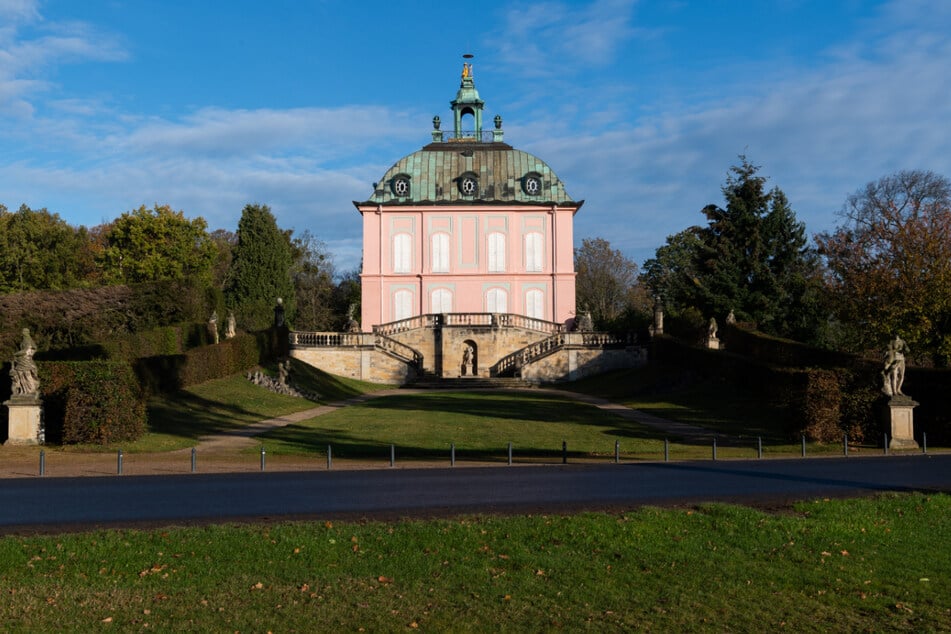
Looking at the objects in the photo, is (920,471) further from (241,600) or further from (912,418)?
(241,600)

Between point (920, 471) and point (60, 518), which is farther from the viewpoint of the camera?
point (920, 471)

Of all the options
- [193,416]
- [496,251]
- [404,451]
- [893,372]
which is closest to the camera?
[404,451]

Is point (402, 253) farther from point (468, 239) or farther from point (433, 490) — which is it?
point (433, 490)

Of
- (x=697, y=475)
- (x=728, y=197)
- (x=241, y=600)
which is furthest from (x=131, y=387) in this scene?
(x=728, y=197)

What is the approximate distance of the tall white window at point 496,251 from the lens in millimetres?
64375

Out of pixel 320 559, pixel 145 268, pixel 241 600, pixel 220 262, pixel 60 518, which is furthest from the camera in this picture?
pixel 220 262

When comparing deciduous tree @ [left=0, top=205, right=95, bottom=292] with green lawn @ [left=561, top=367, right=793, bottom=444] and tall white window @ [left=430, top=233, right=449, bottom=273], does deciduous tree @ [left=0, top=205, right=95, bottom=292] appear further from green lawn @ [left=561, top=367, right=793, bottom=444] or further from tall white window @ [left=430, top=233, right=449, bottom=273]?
green lawn @ [left=561, top=367, right=793, bottom=444]

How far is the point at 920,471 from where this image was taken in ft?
64.4

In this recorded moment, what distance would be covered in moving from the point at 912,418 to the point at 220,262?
77.9m

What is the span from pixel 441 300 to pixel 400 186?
8434mm

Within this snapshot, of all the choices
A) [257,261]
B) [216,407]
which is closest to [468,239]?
[257,261]

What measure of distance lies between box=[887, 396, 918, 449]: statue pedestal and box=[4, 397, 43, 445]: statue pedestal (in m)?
23.2

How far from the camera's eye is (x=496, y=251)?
64.5m

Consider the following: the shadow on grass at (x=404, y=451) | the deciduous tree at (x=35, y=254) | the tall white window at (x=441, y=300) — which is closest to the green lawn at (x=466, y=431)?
the shadow on grass at (x=404, y=451)
